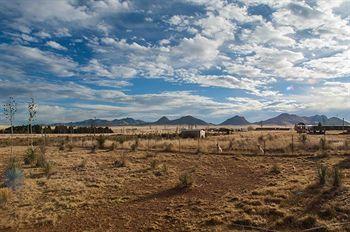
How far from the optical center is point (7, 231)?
55.6ft

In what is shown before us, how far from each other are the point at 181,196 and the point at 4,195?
8208 mm

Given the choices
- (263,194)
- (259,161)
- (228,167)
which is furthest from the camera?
(259,161)

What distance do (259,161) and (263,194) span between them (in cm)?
1176

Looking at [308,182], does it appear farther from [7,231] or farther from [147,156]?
[147,156]

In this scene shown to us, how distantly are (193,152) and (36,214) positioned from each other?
20583 mm

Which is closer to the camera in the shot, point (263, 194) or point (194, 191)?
point (263, 194)

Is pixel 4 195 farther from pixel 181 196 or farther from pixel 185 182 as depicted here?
pixel 185 182

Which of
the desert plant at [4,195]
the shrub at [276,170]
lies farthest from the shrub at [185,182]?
the desert plant at [4,195]

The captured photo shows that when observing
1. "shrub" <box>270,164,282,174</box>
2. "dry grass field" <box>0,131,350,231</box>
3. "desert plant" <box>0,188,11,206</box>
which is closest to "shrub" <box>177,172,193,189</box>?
"dry grass field" <box>0,131,350,231</box>

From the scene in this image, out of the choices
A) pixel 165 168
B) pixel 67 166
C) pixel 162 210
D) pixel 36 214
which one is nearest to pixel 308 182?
pixel 162 210

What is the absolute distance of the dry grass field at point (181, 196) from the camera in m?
16.7

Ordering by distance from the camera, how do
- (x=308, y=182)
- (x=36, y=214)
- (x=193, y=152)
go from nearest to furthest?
(x=36, y=214), (x=308, y=182), (x=193, y=152)

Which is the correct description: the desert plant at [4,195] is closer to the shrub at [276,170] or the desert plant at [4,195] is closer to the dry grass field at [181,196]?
the dry grass field at [181,196]

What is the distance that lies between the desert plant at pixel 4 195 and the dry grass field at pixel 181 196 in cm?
4
